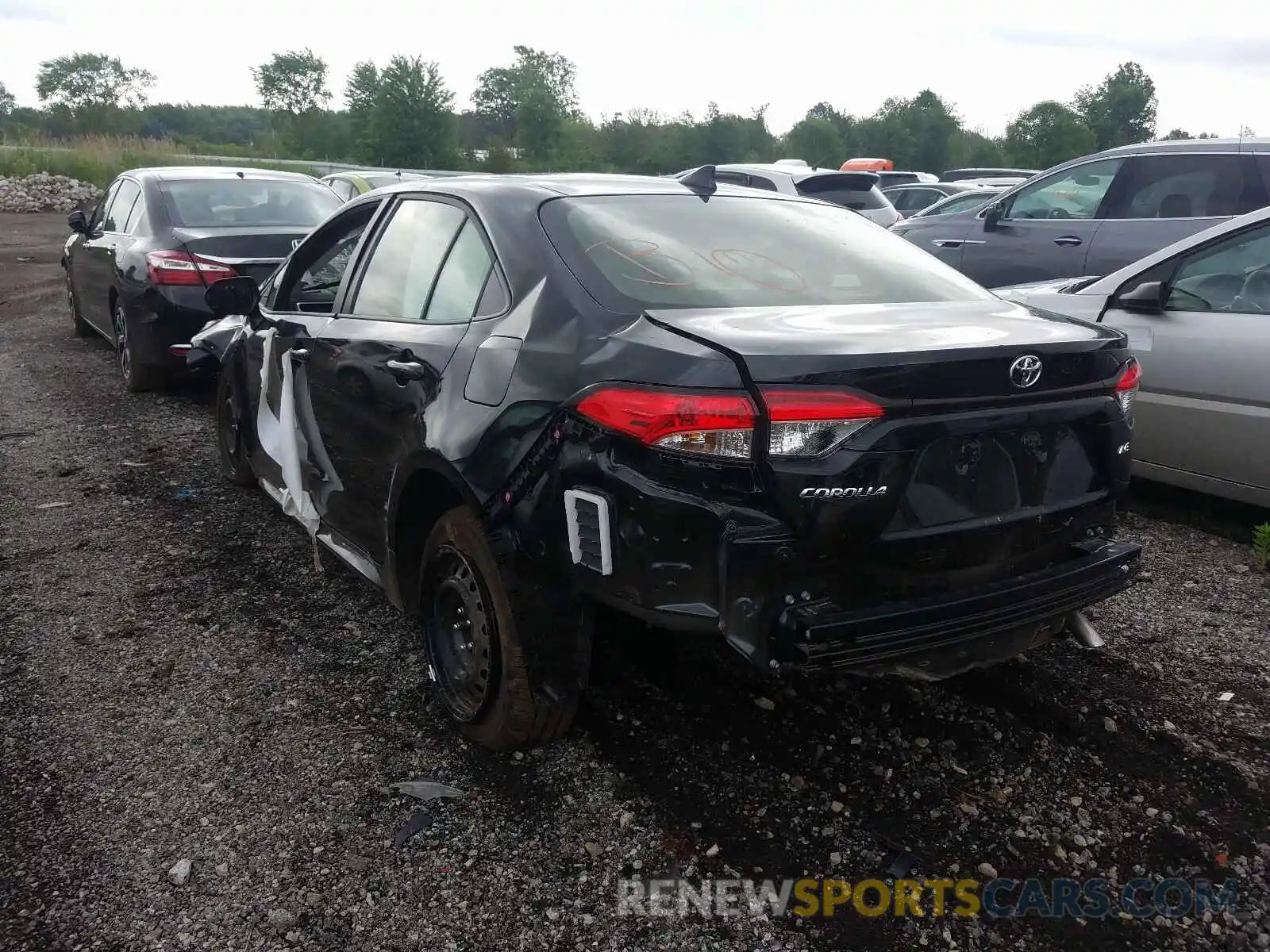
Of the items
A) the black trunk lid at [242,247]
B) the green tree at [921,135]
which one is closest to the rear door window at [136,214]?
the black trunk lid at [242,247]

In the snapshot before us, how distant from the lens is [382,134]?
53.3 metres

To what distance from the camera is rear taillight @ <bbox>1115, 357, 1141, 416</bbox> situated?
2.78m

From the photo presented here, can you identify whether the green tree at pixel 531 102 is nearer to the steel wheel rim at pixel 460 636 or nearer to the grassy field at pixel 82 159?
the grassy field at pixel 82 159

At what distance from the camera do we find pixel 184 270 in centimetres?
724

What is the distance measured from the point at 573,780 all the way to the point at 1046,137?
214 ft

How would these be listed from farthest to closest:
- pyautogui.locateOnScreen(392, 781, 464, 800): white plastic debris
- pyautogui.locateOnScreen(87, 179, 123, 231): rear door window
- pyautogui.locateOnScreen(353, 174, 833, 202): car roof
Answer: pyautogui.locateOnScreen(87, 179, 123, 231): rear door window → pyautogui.locateOnScreen(353, 174, 833, 202): car roof → pyautogui.locateOnScreen(392, 781, 464, 800): white plastic debris

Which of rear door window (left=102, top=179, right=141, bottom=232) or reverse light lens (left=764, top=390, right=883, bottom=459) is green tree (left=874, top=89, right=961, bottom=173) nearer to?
rear door window (left=102, top=179, right=141, bottom=232)

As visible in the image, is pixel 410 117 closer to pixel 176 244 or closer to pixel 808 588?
pixel 176 244

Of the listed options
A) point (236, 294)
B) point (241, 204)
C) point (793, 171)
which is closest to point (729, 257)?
point (236, 294)

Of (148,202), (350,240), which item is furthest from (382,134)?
(350,240)

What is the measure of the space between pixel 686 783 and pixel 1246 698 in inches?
74.6

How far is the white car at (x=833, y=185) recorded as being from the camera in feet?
35.6

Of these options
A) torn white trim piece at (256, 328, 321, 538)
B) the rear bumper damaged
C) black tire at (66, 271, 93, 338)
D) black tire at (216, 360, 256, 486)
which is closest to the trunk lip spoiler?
black tire at (216, 360, 256, 486)

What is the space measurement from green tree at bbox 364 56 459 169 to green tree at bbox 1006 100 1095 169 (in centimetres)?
3255
